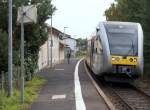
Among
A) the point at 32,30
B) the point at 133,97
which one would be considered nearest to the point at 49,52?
the point at 32,30

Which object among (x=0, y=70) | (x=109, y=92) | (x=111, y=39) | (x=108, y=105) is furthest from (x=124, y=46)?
(x=108, y=105)

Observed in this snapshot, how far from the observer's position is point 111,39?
26.4 metres

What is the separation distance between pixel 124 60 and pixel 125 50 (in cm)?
57

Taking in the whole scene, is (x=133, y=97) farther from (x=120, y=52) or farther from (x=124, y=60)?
(x=120, y=52)

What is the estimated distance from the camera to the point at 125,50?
26125 millimetres

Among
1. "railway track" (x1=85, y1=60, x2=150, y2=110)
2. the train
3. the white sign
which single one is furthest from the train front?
the white sign

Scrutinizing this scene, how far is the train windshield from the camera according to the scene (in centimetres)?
2606

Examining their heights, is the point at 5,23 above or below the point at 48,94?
above

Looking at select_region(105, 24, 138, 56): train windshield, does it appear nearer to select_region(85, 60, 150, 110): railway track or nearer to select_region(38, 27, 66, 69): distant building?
select_region(85, 60, 150, 110): railway track

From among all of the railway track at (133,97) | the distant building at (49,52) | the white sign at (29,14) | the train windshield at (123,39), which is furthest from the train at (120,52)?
the distant building at (49,52)

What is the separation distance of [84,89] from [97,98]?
416 cm

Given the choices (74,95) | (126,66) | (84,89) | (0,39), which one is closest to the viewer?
(0,39)

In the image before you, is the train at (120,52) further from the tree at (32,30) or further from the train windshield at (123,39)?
the tree at (32,30)

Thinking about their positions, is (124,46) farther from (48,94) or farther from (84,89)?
(48,94)
